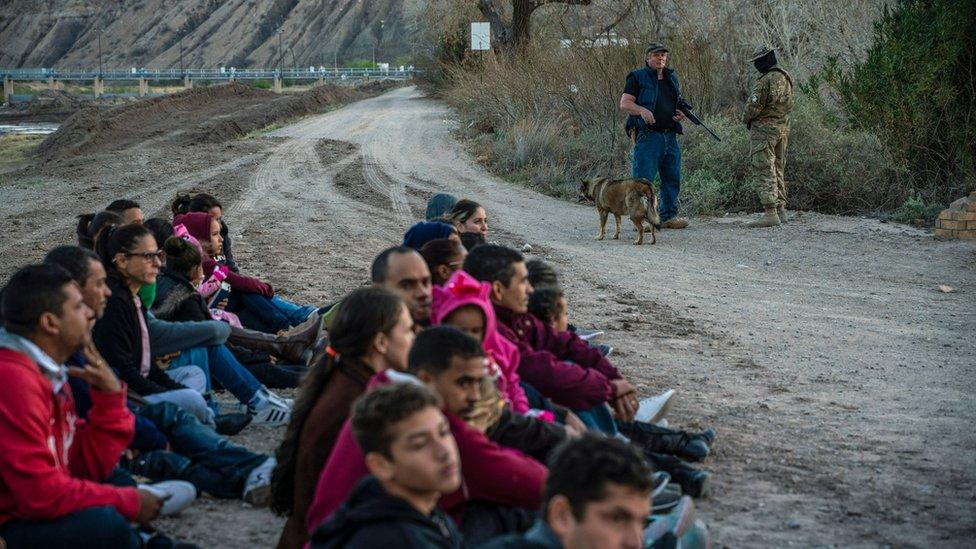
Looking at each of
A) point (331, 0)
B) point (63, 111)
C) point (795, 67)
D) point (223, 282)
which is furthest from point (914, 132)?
point (331, 0)

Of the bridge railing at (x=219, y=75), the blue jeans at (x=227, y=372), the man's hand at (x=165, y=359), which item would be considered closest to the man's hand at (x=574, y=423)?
the blue jeans at (x=227, y=372)

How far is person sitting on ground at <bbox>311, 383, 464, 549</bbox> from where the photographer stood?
2.99 meters

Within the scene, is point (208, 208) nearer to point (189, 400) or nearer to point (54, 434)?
point (189, 400)

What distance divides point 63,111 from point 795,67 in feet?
122

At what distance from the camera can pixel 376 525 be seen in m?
2.97

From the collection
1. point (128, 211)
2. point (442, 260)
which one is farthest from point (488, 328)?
point (128, 211)

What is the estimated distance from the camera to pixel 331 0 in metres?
114

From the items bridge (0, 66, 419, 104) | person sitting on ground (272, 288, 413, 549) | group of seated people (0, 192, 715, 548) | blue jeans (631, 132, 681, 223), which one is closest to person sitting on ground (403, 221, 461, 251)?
group of seated people (0, 192, 715, 548)

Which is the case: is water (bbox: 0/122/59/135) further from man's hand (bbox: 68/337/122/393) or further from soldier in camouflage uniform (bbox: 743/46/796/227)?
man's hand (bbox: 68/337/122/393)

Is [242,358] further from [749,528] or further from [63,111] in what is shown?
[63,111]

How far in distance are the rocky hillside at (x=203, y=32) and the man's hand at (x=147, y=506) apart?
102113 millimetres

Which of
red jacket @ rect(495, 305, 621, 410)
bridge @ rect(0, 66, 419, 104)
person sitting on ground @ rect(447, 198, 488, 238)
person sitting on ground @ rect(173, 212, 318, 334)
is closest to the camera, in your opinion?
red jacket @ rect(495, 305, 621, 410)

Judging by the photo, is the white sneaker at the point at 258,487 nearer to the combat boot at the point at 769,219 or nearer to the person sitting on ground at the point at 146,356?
the person sitting on ground at the point at 146,356

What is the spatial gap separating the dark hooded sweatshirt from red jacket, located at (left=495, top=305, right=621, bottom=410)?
2.15 m
